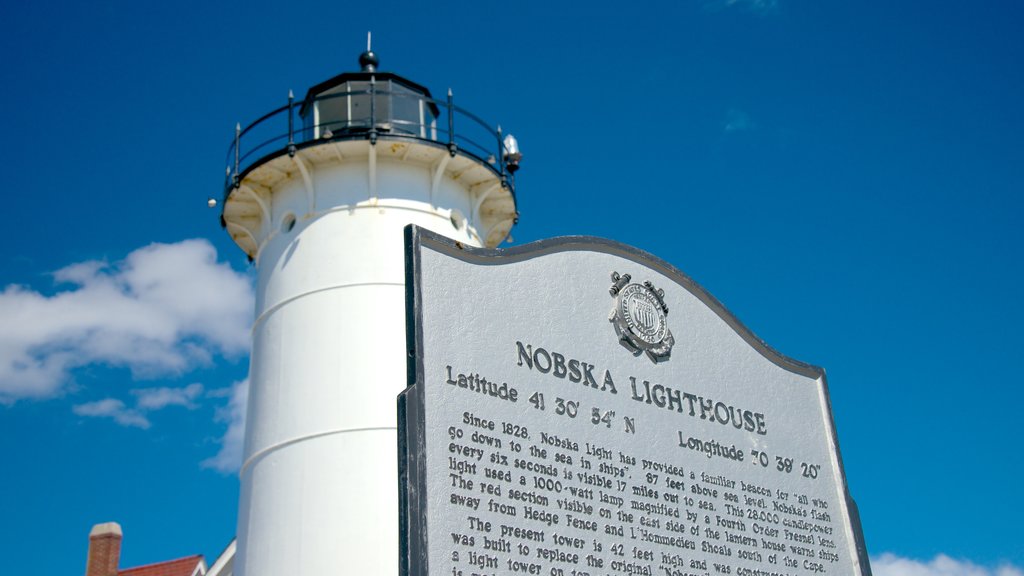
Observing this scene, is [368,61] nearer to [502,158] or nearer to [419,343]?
[502,158]

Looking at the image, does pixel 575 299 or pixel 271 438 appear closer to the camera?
pixel 575 299

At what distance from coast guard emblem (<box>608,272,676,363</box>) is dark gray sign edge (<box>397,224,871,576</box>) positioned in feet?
0.83

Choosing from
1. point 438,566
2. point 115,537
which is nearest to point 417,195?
point 438,566

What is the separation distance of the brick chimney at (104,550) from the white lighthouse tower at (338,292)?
13.1 m

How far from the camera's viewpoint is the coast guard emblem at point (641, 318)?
7.50m

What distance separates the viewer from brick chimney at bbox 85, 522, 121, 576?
27438mm

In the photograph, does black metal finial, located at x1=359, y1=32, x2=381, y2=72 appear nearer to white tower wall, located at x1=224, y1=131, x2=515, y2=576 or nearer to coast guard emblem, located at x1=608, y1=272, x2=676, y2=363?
white tower wall, located at x1=224, y1=131, x2=515, y2=576

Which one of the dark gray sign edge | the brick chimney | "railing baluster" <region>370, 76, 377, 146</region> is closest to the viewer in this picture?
the dark gray sign edge

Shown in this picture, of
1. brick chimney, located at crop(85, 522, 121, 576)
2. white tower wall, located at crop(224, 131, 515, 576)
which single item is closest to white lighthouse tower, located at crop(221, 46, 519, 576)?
white tower wall, located at crop(224, 131, 515, 576)

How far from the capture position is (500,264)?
684cm

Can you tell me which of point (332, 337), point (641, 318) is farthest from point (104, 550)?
point (641, 318)

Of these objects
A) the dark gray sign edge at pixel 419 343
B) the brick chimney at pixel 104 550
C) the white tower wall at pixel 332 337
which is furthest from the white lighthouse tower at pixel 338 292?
the brick chimney at pixel 104 550

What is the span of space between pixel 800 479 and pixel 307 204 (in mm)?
10768

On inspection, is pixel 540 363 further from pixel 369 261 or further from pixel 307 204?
pixel 307 204
